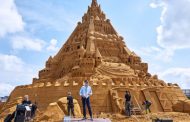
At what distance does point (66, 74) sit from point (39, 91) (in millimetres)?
13470

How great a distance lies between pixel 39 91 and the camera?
40531 millimetres

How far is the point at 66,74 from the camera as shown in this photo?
5369 cm

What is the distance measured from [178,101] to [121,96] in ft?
28.0

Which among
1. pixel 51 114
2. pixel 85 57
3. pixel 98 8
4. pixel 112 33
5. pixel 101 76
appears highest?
pixel 98 8

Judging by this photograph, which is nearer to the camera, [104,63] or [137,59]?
[104,63]

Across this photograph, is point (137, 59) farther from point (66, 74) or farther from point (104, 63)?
point (66, 74)

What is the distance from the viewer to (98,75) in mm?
48312

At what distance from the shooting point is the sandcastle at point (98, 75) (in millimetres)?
38625

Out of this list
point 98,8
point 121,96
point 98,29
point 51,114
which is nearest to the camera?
point 51,114

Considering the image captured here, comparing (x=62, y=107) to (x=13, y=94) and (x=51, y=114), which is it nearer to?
(x=51, y=114)

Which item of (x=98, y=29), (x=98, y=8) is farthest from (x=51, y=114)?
(x=98, y=8)

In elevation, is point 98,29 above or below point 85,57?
above

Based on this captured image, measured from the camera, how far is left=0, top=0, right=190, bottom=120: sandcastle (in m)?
38.6

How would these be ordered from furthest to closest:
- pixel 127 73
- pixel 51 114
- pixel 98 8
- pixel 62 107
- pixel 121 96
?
pixel 98 8 → pixel 127 73 → pixel 121 96 → pixel 62 107 → pixel 51 114
